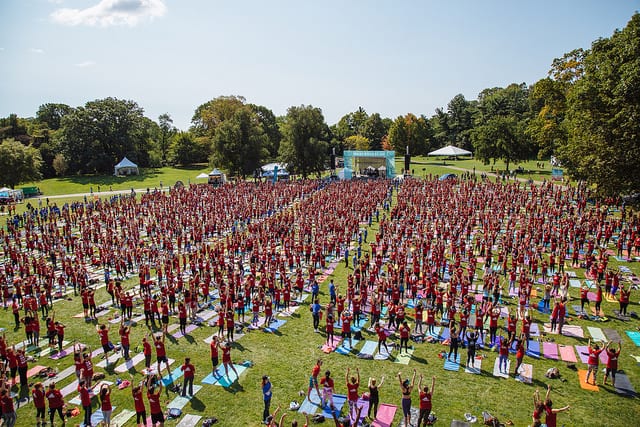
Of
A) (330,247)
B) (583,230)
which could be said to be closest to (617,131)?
(583,230)

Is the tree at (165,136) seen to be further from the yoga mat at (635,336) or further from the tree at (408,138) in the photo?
the yoga mat at (635,336)

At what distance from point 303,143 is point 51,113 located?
250ft

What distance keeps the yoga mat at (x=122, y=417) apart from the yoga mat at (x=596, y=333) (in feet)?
45.6

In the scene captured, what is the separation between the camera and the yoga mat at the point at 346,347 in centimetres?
1266

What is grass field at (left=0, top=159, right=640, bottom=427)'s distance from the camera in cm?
960

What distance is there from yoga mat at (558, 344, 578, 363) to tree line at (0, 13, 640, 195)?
16.4m

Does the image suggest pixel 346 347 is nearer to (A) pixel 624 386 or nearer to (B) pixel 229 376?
(B) pixel 229 376

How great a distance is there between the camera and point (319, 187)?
47094mm

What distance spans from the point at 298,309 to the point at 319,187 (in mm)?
31597

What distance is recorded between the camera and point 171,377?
36.9 ft

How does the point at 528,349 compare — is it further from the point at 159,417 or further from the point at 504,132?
the point at 504,132

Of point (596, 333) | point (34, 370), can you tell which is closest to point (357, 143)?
point (596, 333)

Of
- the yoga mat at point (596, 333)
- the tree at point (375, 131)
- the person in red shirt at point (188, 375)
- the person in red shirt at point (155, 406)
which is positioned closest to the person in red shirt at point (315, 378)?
the person in red shirt at point (188, 375)

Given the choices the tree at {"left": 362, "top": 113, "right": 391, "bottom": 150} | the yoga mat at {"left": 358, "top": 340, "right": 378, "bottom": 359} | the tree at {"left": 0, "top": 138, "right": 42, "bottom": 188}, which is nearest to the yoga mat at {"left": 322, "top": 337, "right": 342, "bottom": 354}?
the yoga mat at {"left": 358, "top": 340, "right": 378, "bottom": 359}
